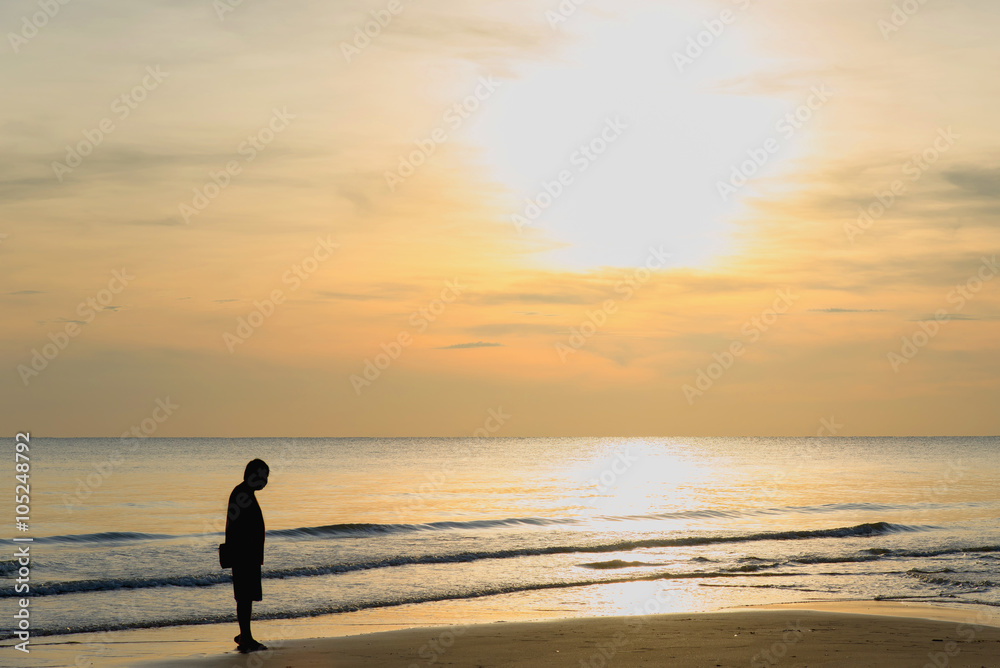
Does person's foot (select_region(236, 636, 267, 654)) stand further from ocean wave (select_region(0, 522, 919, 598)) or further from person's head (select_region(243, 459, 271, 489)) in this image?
ocean wave (select_region(0, 522, 919, 598))

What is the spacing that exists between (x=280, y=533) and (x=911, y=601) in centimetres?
1860

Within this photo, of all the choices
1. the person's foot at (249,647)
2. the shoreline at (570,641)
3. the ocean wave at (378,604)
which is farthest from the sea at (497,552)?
the person's foot at (249,647)

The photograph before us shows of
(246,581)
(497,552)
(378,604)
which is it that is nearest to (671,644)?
(246,581)

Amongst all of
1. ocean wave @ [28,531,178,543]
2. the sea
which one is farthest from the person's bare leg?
ocean wave @ [28,531,178,543]

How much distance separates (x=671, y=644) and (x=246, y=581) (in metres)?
5.48

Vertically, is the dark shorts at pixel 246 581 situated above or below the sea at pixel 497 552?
below

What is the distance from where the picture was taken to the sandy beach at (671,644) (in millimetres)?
9672

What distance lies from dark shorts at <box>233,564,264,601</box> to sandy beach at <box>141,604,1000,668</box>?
2.35 feet

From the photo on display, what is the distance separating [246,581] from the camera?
10.2m

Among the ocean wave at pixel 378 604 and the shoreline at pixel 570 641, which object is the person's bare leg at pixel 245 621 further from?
the ocean wave at pixel 378 604

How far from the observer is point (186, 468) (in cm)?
7075

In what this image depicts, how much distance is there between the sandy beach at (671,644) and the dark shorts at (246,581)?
0.72 meters

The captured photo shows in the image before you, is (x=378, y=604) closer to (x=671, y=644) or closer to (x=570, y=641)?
(x=570, y=641)

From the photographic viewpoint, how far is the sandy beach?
9.67 m
